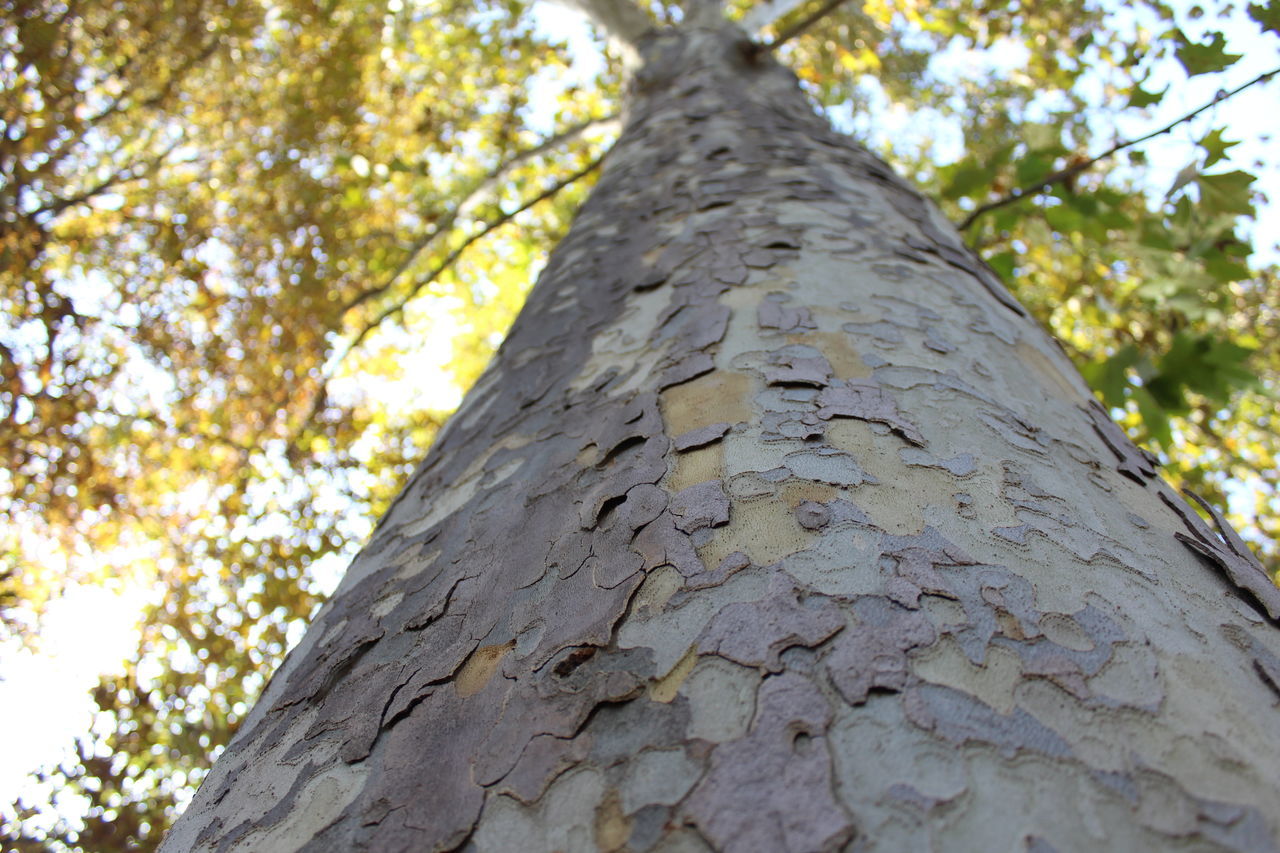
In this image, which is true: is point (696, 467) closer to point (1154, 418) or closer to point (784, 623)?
point (784, 623)

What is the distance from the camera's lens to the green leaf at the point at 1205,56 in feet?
5.37

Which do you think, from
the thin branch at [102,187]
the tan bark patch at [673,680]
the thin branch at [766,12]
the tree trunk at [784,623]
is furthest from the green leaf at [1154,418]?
the thin branch at [102,187]

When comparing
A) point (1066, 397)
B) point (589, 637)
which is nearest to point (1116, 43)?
point (1066, 397)

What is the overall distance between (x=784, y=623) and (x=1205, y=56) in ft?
5.77

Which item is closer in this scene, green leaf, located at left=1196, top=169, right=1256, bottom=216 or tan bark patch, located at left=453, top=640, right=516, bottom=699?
tan bark patch, located at left=453, top=640, right=516, bottom=699

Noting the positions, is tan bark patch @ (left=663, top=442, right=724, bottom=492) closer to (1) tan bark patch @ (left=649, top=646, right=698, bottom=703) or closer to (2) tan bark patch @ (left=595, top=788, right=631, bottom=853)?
(1) tan bark patch @ (left=649, top=646, right=698, bottom=703)

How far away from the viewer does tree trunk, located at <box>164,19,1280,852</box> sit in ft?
1.71

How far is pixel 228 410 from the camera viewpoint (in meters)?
5.30

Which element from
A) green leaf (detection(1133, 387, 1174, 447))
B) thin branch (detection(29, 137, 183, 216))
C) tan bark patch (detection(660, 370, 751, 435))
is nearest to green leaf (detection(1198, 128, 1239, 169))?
green leaf (detection(1133, 387, 1174, 447))

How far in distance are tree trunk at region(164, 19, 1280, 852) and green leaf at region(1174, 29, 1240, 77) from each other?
2.94 ft

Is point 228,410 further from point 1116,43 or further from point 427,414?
point 1116,43

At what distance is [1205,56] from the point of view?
167 cm

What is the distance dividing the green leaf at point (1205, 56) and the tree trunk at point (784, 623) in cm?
89

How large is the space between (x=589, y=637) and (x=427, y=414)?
6.03 m
